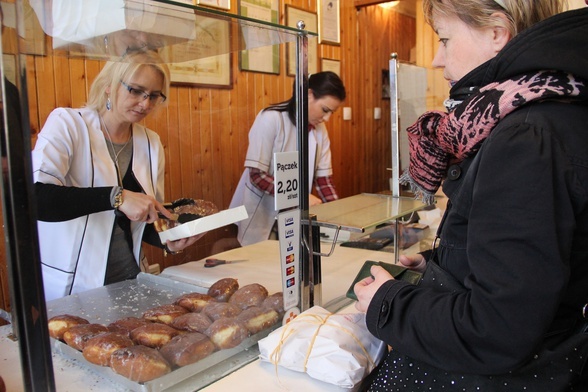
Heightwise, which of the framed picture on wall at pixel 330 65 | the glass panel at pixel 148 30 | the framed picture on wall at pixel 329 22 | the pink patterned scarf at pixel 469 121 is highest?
the framed picture on wall at pixel 329 22

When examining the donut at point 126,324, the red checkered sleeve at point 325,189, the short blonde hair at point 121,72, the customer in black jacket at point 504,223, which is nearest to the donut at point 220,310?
the donut at point 126,324

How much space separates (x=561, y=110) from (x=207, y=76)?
680 millimetres

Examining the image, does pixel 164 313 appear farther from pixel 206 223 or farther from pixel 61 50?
pixel 61 50

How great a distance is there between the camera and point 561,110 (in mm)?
567

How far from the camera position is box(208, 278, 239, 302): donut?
39.6 inches

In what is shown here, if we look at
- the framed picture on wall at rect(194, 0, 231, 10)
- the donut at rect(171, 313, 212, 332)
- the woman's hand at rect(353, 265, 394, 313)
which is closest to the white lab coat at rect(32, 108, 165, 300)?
the donut at rect(171, 313, 212, 332)

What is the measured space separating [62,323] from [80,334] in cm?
5

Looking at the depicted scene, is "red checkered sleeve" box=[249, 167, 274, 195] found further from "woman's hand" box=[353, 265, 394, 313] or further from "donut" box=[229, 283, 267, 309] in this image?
"woman's hand" box=[353, 265, 394, 313]

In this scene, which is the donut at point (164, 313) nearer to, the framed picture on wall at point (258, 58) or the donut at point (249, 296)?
the donut at point (249, 296)

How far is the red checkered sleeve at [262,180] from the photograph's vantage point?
988 mm

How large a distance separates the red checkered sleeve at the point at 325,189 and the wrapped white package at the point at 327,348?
1609mm

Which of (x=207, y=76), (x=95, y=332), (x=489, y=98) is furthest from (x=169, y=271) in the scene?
(x=489, y=98)

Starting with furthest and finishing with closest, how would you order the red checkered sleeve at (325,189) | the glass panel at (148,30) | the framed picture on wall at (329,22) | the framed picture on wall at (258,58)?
1. the framed picture on wall at (329,22)
2. the red checkered sleeve at (325,189)
3. the framed picture on wall at (258,58)
4. the glass panel at (148,30)

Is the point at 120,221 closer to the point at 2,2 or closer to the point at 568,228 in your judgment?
the point at 2,2
